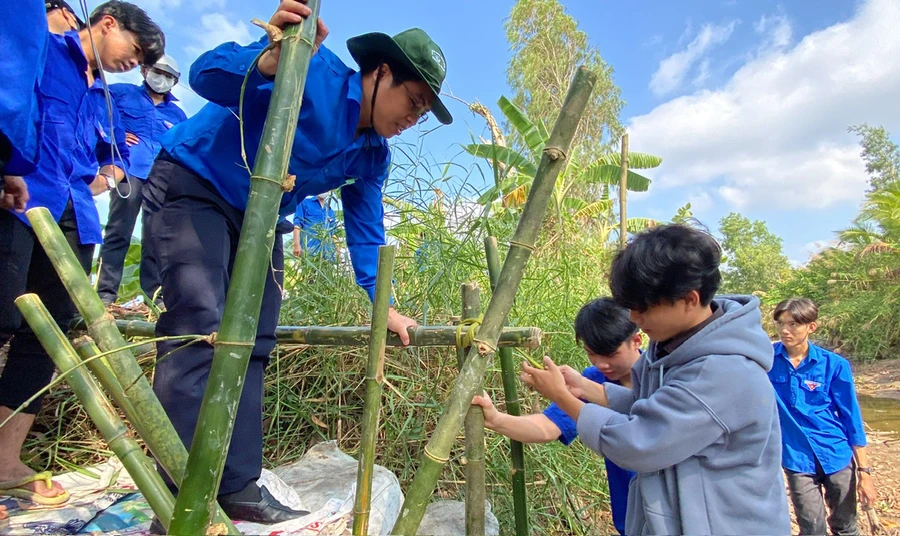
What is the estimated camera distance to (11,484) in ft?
6.46

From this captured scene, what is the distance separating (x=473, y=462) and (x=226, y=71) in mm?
1358

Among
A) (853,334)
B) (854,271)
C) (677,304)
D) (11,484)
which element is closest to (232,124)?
(677,304)

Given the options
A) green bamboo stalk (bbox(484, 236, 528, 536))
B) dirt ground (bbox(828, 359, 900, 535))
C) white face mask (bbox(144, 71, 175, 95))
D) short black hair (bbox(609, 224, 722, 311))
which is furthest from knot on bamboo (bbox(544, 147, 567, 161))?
dirt ground (bbox(828, 359, 900, 535))

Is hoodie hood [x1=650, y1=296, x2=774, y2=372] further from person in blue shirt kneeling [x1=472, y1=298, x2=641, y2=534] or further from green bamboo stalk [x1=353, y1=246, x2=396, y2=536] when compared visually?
green bamboo stalk [x1=353, y1=246, x2=396, y2=536]

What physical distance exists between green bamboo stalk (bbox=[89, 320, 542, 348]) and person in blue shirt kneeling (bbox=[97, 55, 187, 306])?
1.27 meters

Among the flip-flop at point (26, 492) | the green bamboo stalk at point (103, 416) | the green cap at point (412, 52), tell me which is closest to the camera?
the green bamboo stalk at point (103, 416)

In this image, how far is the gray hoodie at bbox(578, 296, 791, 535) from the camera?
1279 millimetres

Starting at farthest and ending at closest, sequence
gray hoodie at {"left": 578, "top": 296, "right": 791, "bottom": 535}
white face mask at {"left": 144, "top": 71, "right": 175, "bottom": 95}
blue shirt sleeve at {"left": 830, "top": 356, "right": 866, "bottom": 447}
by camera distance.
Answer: white face mask at {"left": 144, "top": 71, "right": 175, "bottom": 95}, blue shirt sleeve at {"left": 830, "top": 356, "right": 866, "bottom": 447}, gray hoodie at {"left": 578, "top": 296, "right": 791, "bottom": 535}

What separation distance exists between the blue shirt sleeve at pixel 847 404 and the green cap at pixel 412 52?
2.86 m

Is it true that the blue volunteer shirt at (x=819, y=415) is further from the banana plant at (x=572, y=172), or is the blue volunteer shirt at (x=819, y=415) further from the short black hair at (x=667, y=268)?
the banana plant at (x=572, y=172)

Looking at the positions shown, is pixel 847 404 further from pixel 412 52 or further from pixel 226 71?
pixel 226 71

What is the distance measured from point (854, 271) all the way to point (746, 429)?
16.1 meters

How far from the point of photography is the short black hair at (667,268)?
1368 mm

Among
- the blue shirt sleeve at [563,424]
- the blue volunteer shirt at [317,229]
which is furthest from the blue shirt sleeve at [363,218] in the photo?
the blue volunteer shirt at [317,229]
